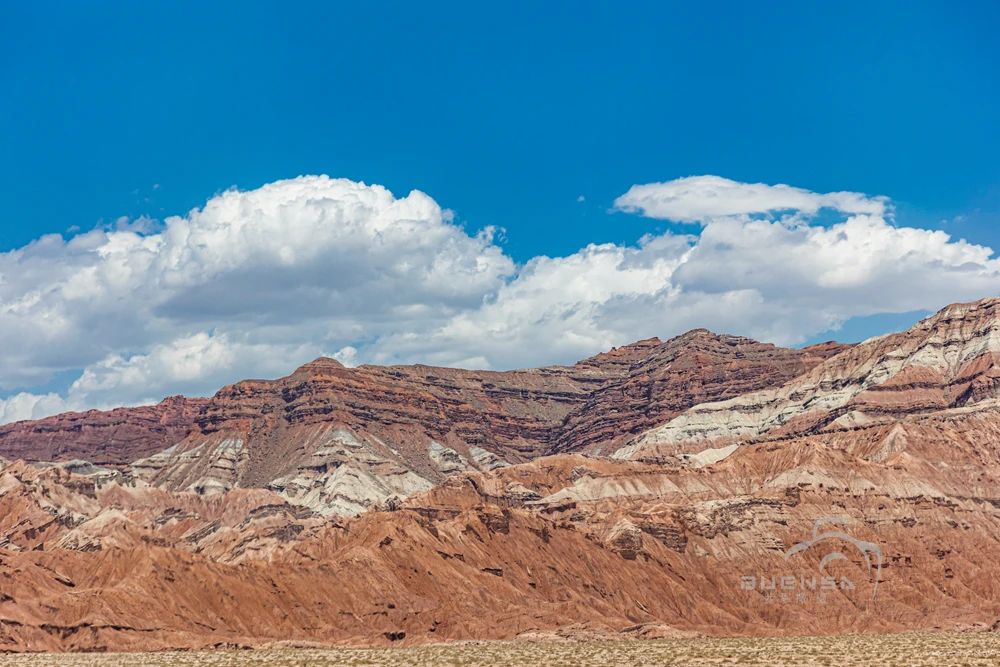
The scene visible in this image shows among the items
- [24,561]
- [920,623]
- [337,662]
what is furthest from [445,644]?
[920,623]

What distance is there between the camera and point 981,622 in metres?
171

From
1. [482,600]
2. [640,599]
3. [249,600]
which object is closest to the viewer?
[249,600]

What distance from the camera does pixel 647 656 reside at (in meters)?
102

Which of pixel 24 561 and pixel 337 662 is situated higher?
pixel 24 561

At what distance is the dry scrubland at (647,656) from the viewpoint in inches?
3617

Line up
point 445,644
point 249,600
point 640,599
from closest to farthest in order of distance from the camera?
point 445,644 → point 249,600 → point 640,599

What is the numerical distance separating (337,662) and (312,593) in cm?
6325

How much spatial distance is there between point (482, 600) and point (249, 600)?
29.0 metres

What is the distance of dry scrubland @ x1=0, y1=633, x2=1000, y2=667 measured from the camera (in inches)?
3617

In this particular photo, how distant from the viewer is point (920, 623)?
568 feet

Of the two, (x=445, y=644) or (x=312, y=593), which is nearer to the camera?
(x=445, y=644)

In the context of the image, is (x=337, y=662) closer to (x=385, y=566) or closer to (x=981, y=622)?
(x=385, y=566)

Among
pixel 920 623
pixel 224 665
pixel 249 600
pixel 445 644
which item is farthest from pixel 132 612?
pixel 920 623

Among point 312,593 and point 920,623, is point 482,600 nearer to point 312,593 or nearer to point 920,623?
point 312,593
